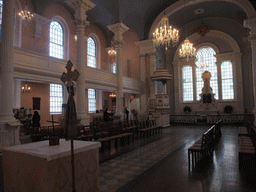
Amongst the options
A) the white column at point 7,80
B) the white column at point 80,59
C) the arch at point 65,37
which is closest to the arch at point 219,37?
the arch at point 65,37

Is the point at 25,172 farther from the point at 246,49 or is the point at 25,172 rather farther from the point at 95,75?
the point at 246,49

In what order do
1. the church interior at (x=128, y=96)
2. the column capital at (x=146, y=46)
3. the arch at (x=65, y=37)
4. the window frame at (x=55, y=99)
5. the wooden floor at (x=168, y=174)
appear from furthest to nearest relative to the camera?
the column capital at (x=146, y=46)
the arch at (x=65, y=37)
the window frame at (x=55, y=99)
the wooden floor at (x=168, y=174)
the church interior at (x=128, y=96)

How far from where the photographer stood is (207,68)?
18.6 m

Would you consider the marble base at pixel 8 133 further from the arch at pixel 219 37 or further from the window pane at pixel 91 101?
the arch at pixel 219 37

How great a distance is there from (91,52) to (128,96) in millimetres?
5238

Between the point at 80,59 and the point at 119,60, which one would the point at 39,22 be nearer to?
the point at 80,59

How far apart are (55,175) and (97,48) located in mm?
16341

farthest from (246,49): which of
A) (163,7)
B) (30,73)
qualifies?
(30,73)

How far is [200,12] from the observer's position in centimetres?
1711

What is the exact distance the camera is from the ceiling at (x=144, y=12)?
13648mm

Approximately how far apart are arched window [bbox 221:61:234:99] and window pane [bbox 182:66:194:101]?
2.84 meters

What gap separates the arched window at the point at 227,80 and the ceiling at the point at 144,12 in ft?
12.6

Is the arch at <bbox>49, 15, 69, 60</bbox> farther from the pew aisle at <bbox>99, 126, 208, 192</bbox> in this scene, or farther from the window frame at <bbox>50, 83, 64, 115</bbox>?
the pew aisle at <bbox>99, 126, 208, 192</bbox>

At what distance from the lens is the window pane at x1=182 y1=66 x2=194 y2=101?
757 inches
